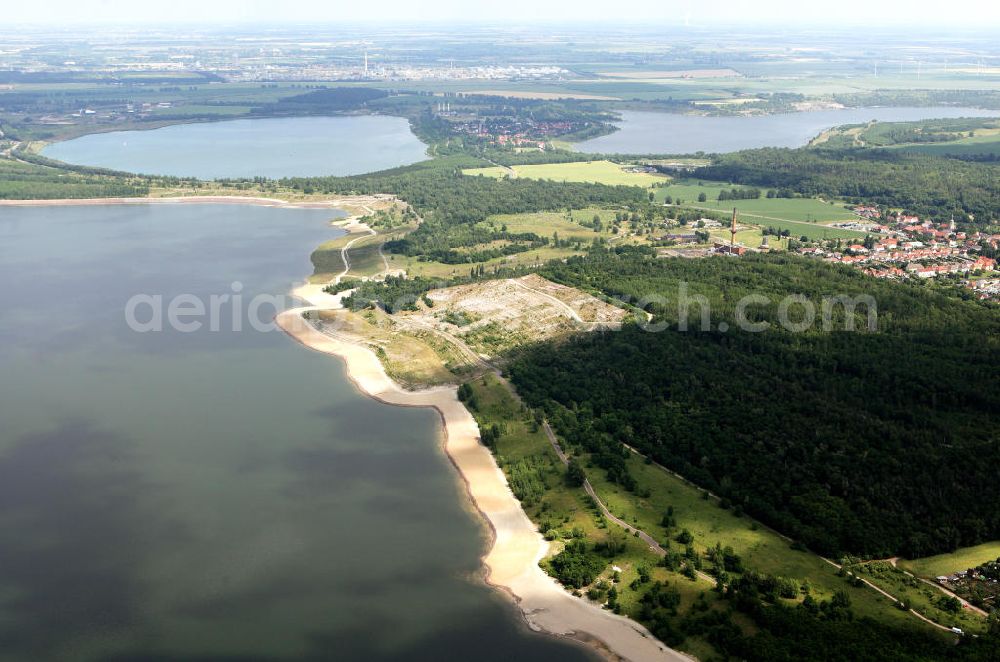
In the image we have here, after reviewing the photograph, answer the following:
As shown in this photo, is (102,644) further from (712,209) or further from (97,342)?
(712,209)

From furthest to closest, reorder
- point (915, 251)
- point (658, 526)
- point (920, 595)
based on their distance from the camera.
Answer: point (915, 251) → point (658, 526) → point (920, 595)

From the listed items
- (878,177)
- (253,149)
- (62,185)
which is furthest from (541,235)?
(253,149)

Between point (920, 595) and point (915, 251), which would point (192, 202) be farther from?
point (920, 595)

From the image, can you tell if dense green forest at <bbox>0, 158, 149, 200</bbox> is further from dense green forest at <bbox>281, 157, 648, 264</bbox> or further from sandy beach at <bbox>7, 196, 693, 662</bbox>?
sandy beach at <bbox>7, 196, 693, 662</bbox>

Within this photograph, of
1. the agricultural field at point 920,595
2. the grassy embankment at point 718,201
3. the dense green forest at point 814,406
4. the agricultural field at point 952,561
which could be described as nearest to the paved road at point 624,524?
the dense green forest at point 814,406

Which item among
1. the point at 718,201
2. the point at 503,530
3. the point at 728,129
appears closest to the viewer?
the point at 503,530

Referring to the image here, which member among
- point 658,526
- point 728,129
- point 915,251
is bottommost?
point 658,526

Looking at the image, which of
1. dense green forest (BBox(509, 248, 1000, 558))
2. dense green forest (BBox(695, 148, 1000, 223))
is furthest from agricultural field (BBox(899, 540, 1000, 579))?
dense green forest (BBox(695, 148, 1000, 223))

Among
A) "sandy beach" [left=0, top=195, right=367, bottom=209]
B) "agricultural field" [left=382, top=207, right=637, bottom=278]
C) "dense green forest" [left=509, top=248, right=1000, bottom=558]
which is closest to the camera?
"dense green forest" [left=509, top=248, right=1000, bottom=558]
